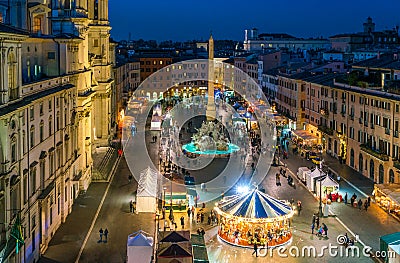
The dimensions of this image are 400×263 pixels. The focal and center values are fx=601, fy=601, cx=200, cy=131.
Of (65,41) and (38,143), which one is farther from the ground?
(65,41)

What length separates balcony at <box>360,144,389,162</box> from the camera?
4554cm

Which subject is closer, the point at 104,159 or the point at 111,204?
the point at 111,204

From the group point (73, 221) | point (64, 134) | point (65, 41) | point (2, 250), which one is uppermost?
point (65, 41)

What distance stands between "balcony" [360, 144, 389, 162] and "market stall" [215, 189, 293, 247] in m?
14.6

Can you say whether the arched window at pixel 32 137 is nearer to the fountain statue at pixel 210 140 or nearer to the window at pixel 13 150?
the window at pixel 13 150

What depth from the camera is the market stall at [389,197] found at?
37.6 metres

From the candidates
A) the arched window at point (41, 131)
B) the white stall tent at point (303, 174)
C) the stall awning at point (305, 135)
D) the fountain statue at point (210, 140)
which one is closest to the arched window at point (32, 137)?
the arched window at point (41, 131)

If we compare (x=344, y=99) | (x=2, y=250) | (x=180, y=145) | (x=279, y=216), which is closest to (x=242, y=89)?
(x=180, y=145)

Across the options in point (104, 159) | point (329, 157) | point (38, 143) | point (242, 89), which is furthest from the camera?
point (242, 89)

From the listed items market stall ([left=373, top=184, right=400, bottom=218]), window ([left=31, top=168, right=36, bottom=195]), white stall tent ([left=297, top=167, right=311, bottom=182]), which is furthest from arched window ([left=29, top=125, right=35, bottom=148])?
white stall tent ([left=297, top=167, right=311, bottom=182])

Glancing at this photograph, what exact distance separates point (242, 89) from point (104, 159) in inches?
3041

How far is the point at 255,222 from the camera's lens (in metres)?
32.8

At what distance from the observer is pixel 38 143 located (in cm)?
2997

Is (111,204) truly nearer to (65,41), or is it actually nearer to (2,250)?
(65,41)
